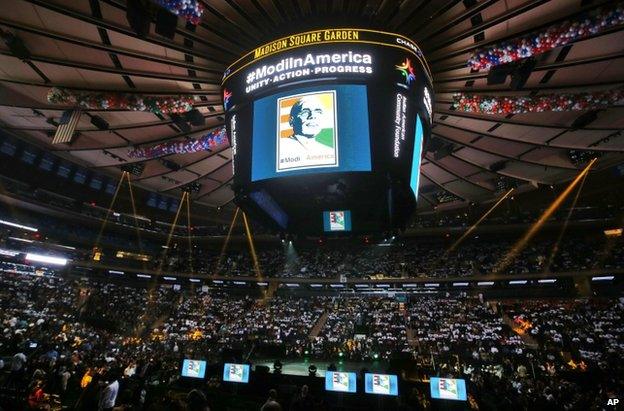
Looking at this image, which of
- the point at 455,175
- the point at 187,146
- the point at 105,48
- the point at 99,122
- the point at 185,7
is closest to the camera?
the point at 185,7

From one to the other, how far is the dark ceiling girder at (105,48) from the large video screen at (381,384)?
11.8 metres

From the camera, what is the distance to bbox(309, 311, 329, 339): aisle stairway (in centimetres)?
3130

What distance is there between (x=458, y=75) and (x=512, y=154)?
6054 mm

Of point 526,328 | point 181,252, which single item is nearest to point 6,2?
Answer: point 526,328

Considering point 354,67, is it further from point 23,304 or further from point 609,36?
point 23,304

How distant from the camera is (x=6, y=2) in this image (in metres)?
8.24

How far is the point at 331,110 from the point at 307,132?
2.65 feet

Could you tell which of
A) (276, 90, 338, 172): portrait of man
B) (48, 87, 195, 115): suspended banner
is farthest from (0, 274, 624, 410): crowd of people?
(48, 87, 195, 115): suspended banner

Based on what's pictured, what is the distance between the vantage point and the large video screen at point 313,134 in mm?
7941

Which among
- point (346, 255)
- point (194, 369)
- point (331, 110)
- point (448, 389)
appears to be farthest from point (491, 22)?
point (346, 255)

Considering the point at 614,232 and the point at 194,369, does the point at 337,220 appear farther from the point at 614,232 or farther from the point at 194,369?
the point at 614,232

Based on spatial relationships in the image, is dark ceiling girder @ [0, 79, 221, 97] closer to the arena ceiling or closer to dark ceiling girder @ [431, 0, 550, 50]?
the arena ceiling

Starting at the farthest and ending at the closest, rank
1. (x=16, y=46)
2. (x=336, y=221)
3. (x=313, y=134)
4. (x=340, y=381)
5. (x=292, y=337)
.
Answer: (x=292, y=337) → (x=340, y=381) → (x=336, y=221) → (x=16, y=46) → (x=313, y=134)

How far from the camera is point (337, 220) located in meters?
11.8
